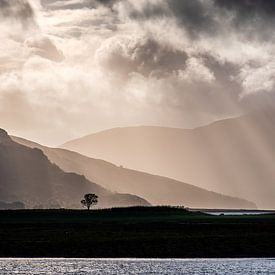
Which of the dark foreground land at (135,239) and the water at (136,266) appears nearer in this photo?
the water at (136,266)

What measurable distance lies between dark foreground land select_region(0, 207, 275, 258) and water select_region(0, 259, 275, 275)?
14.2 feet

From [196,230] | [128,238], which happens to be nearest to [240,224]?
[196,230]

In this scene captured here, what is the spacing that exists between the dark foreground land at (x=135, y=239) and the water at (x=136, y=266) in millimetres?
4323

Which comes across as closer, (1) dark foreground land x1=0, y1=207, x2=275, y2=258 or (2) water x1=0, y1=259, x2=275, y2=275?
(2) water x1=0, y1=259, x2=275, y2=275

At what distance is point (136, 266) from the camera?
3506 inches

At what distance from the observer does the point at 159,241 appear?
106 m

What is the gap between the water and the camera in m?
84.4

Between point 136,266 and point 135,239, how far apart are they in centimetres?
1863

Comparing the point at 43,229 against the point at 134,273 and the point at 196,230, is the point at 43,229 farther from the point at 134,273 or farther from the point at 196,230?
the point at 134,273

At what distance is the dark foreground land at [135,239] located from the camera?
99625mm

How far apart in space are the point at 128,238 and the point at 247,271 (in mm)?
27370

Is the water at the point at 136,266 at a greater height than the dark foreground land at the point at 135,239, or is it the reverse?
the dark foreground land at the point at 135,239

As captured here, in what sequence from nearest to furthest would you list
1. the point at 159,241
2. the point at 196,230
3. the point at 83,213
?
1. the point at 159,241
2. the point at 196,230
3. the point at 83,213

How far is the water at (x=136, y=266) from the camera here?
277 ft
